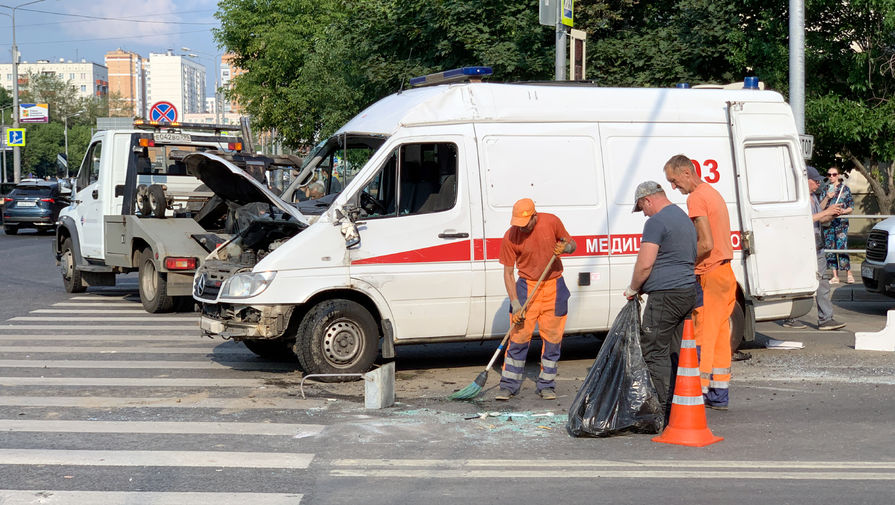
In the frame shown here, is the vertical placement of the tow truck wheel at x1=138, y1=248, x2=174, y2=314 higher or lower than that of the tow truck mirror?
lower

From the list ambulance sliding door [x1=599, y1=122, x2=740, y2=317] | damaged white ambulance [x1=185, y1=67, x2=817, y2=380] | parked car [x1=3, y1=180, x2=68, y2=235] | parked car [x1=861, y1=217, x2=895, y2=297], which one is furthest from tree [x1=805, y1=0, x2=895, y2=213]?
parked car [x1=3, y1=180, x2=68, y2=235]

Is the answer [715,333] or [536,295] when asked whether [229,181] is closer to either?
[536,295]

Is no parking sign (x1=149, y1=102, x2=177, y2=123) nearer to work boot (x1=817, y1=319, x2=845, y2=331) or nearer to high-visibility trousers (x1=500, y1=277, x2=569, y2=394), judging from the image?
work boot (x1=817, y1=319, x2=845, y2=331)

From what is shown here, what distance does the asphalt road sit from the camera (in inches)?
225

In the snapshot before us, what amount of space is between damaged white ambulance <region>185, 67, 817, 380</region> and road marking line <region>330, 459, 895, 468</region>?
2.63m

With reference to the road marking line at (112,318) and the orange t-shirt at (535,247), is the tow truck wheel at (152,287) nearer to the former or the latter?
the road marking line at (112,318)

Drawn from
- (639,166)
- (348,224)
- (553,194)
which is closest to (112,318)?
(348,224)

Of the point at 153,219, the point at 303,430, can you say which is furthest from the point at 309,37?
the point at 303,430

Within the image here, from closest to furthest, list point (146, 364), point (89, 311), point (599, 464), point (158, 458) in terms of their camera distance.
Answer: point (599, 464) → point (158, 458) → point (146, 364) → point (89, 311)

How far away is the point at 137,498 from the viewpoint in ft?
18.2

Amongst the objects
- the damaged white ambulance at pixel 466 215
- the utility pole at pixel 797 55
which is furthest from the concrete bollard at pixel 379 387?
the utility pole at pixel 797 55

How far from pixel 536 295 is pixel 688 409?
180cm

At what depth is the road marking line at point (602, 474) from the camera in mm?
5961

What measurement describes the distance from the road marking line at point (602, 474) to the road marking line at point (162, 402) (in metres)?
2.00
